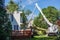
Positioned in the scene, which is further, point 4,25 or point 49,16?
point 49,16

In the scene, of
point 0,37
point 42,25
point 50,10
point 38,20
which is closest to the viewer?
point 0,37

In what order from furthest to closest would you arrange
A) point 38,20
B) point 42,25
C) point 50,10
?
point 50,10
point 38,20
point 42,25

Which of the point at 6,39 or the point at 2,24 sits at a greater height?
the point at 2,24

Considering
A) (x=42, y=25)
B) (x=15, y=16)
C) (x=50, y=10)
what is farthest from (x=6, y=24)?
(x=50, y=10)

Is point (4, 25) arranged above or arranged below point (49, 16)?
below

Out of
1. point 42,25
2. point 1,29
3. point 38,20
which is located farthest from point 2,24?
point 38,20

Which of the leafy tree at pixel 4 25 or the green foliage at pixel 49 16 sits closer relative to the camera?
the leafy tree at pixel 4 25

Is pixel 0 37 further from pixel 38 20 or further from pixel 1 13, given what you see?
pixel 38 20

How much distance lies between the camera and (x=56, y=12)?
235 ft

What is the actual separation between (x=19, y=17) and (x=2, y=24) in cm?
2904

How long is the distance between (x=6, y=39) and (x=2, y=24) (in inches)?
39.6

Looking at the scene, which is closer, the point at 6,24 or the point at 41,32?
the point at 6,24

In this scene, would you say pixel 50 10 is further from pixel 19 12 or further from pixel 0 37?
pixel 0 37

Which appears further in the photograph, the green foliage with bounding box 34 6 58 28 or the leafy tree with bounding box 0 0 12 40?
the green foliage with bounding box 34 6 58 28
